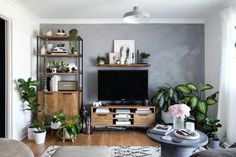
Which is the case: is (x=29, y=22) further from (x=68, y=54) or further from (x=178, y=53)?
(x=178, y=53)

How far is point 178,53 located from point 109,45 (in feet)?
5.06

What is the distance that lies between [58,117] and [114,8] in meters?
2.25

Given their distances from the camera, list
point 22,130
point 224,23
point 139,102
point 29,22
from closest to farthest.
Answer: point 224,23, point 22,130, point 29,22, point 139,102

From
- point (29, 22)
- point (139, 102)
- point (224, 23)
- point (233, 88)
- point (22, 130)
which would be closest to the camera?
point (233, 88)

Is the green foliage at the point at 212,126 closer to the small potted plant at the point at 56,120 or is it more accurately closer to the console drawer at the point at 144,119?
the console drawer at the point at 144,119

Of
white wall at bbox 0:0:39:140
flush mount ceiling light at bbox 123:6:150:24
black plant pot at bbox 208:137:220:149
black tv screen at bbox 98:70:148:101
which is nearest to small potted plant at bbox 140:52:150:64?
black tv screen at bbox 98:70:148:101

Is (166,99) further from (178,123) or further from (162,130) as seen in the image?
(162,130)

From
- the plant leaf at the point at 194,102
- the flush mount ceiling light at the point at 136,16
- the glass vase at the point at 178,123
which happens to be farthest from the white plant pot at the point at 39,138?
the plant leaf at the point at 194,102

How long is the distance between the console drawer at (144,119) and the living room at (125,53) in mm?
20

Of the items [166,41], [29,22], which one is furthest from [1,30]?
[166,41]

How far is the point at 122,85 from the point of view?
465 centimetres

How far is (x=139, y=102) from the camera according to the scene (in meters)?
4.83

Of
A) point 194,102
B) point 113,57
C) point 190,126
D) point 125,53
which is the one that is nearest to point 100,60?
point 113,57

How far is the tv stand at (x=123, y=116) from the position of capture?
4469 mm
